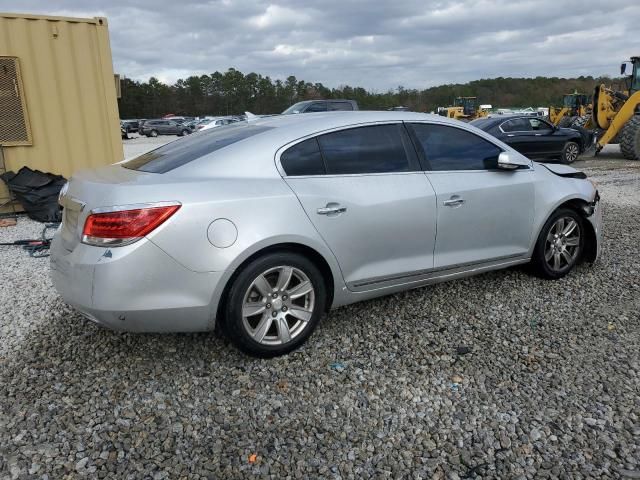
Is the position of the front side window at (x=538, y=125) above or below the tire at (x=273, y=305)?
above

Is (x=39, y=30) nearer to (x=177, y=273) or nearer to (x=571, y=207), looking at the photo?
(x=177, y=273)

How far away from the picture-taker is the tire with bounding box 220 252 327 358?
10.1ft

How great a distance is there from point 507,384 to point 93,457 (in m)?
2.22

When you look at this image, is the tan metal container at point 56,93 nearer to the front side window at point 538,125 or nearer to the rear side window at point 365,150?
the rear side window at point 365,150

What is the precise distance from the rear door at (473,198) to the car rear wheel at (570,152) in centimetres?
1241

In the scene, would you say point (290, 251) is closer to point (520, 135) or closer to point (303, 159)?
point (303, 159)

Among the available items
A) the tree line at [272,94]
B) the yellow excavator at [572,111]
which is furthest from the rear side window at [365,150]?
the tree line at [272,94]

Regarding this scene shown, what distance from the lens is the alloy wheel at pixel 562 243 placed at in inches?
180

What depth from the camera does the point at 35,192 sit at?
7.76 meters

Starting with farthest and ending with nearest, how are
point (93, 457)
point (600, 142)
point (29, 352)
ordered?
point (600, 142)
point (29, 352)
point (93, 457)

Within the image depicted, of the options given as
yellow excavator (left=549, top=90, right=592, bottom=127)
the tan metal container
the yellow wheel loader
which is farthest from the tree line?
the tan metal container

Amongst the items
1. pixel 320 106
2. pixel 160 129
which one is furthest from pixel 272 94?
pixel 320 106

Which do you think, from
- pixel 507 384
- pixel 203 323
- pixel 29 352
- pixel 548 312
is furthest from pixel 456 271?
pixel 29 352

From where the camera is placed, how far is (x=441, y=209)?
381 cm
